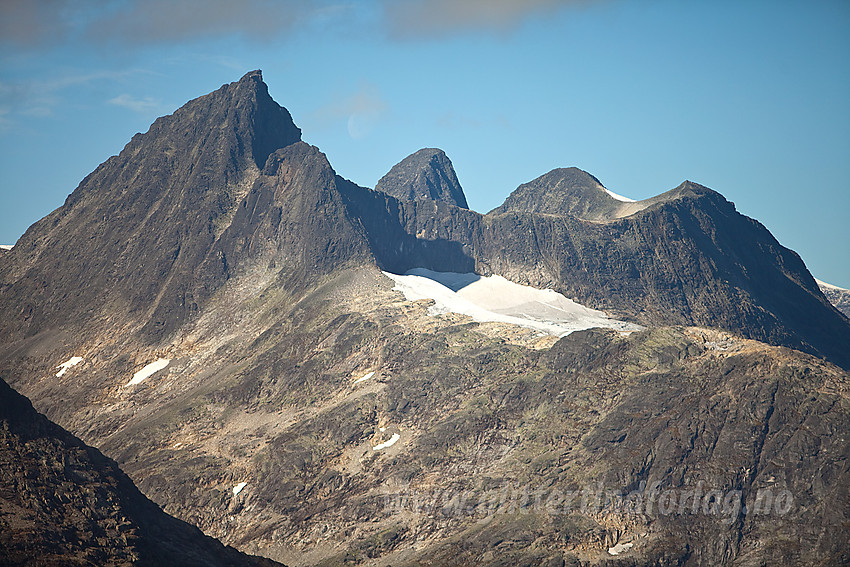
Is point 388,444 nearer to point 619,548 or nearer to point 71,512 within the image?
point 619,548

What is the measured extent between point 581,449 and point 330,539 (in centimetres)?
4627

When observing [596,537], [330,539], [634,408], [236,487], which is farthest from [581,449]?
[236,487]

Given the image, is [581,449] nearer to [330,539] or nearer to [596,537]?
[596,537]

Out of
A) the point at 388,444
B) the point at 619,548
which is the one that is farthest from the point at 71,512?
the point at 388,444

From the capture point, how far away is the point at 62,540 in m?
88.1

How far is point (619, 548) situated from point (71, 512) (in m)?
84.1

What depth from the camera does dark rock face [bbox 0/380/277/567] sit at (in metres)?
86.7

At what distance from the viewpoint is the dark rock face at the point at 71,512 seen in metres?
86.7

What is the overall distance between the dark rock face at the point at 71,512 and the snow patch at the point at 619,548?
2367 inches

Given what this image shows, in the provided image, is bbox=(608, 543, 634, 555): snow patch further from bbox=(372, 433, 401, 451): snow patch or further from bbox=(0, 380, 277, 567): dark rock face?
bbox=(0, 380, 277, 567): dark rock face

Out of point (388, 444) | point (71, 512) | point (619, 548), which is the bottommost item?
point (619, 548)

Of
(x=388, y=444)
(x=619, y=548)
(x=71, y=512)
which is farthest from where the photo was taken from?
Result: (x=388, y=444)

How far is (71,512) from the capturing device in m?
92.7

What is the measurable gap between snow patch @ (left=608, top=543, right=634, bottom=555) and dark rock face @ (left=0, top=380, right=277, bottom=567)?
6013 cm
